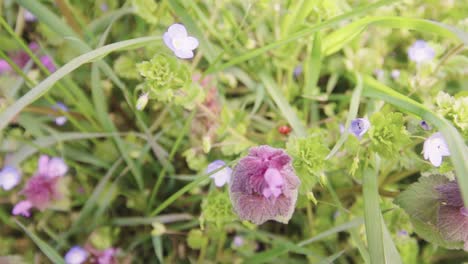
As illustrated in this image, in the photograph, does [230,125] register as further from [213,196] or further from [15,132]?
[15,132]

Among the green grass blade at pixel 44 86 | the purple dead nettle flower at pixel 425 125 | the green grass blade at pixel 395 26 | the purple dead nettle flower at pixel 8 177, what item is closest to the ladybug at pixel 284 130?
the green grass blade at pixel 395 26

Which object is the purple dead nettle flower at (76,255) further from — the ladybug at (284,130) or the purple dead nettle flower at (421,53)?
the purple dead nettle flower at (421,53)

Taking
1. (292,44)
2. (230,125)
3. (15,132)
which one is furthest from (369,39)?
(15,132)

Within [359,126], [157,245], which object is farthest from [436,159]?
[157,245]

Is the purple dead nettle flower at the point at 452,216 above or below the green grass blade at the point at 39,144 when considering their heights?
below

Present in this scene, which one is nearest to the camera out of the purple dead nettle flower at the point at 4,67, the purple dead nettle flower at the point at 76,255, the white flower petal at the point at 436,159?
the white flower petal at the point at 436,159

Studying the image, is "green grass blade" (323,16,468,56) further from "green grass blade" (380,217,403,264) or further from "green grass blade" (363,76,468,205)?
"green grass blade" (380,217,403,264)

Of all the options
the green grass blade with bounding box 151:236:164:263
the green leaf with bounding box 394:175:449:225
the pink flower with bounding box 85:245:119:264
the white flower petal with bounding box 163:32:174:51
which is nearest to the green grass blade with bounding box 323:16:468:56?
the green leaf with bounding box 394:175:449:225
